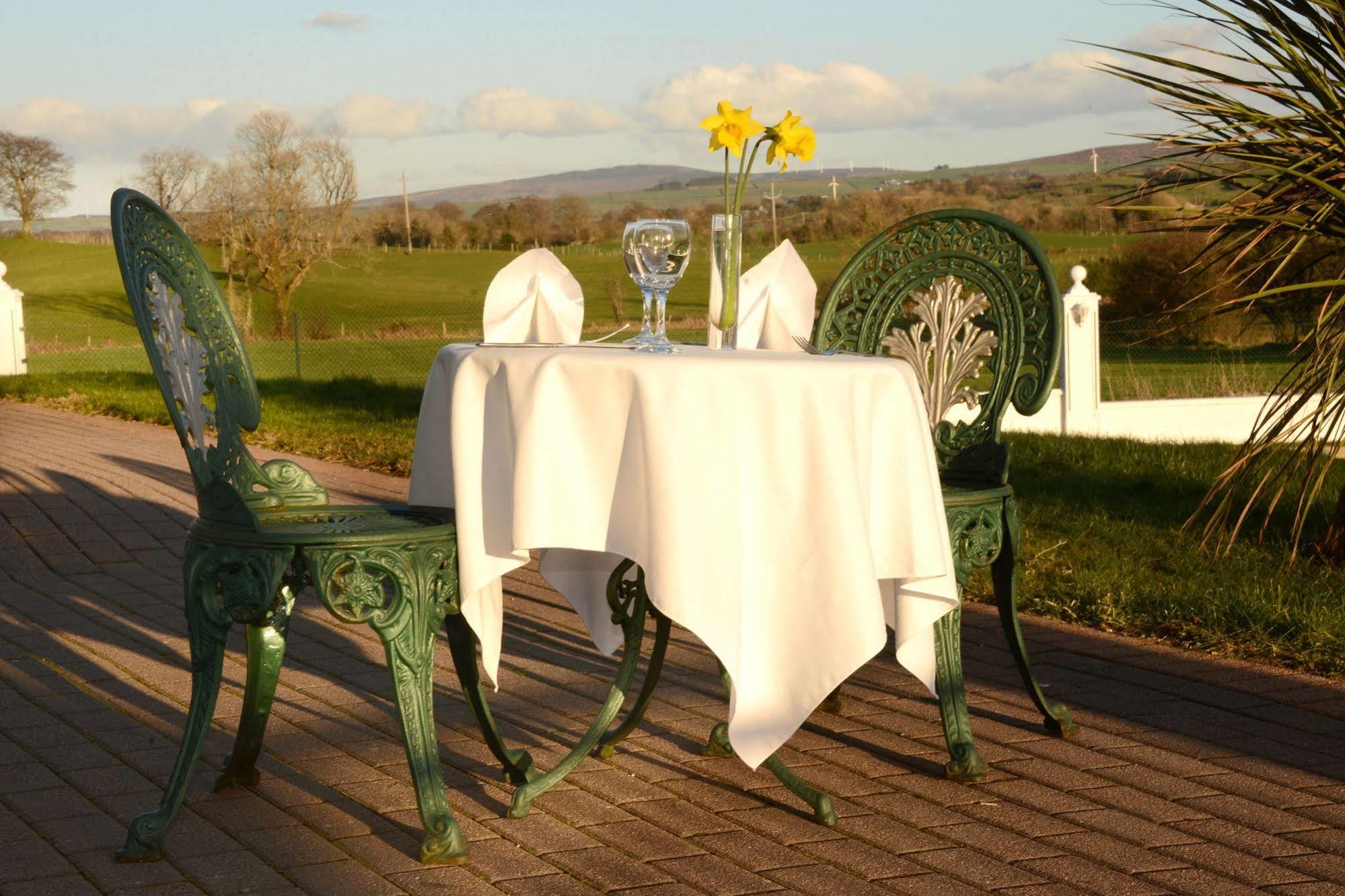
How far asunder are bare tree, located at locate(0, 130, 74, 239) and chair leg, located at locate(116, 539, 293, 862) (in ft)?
232

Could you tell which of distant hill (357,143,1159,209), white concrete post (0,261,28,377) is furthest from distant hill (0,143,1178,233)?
white concrete post (0,261,28,377)

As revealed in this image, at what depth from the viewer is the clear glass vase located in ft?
12.1

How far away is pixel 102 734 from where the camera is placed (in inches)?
155

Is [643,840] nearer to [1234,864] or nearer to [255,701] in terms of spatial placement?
[255,701]

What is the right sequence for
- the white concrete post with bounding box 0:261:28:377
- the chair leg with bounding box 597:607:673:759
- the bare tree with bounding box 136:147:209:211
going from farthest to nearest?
the bare tree with bounding box 136:147:209:211 < the white concrete post with bounding box 0:261:28:377 < the chair leg with bounding box 597:607:673:759

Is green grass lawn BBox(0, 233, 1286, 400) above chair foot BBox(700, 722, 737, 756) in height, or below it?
above

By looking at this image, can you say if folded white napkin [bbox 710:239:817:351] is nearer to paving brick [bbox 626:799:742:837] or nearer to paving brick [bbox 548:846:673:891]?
paving brick [bbox 626:799:742:837]

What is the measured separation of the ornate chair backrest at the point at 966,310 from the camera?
13.0 feet

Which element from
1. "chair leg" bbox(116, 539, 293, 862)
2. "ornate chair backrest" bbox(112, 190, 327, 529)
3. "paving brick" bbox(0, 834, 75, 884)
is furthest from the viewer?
"ornate chair backrest" bbox(112, 190, 327, 529)

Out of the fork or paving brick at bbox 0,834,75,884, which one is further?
the fork

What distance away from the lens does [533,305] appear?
3875 millimetres

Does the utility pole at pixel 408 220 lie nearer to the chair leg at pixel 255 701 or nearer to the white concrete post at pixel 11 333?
the white concrete post at pixel 11 333

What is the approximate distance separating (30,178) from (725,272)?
72.0m

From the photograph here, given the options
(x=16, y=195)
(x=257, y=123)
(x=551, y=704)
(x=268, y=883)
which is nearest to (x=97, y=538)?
(x=551, y=704)
